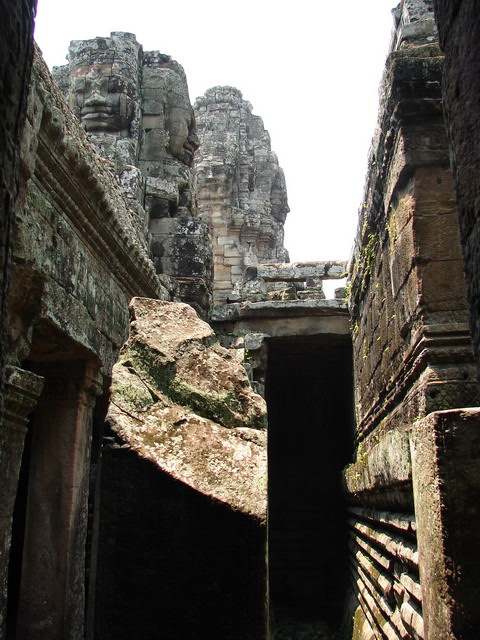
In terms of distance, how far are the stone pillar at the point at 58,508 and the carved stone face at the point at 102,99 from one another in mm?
3741

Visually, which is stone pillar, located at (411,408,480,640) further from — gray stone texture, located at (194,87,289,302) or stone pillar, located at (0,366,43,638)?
gray stone texture, located at (194,87,289,302)

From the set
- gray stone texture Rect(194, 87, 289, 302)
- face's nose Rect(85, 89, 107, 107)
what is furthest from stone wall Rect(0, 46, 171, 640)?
gray stone texture Rect(194, 87, 289, 302)

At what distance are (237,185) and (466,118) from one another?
2045 cm

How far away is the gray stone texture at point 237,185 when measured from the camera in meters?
20.0

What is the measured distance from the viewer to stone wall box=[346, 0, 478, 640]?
117 inches

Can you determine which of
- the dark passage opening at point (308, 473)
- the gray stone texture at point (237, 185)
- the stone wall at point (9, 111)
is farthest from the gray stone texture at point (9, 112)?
the gray stone texture at point (237, 185)

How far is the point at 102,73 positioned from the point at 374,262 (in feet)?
14.8

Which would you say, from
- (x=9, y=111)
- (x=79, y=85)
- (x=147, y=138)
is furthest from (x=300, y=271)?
(x=9, y=111)

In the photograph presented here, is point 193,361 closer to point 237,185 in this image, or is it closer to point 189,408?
point 189,408

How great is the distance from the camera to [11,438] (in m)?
3.73

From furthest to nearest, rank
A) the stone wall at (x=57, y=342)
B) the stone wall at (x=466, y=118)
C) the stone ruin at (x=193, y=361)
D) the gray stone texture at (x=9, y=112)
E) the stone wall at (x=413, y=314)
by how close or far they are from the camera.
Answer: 1. the stone wall at (x=57, y=342)
2. the stone wall at (x=413, y=314)
3. the stone ruin at (x=193, y=361)
4. the stone wall at (x=466, y=118)
5. the gray stone texture at (x=9, y=112)

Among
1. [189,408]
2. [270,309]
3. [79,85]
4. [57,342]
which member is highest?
[79,85]

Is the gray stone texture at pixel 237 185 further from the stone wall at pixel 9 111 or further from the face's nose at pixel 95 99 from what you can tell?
the stone wall at pixel 9 111

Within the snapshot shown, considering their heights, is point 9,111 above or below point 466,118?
below
